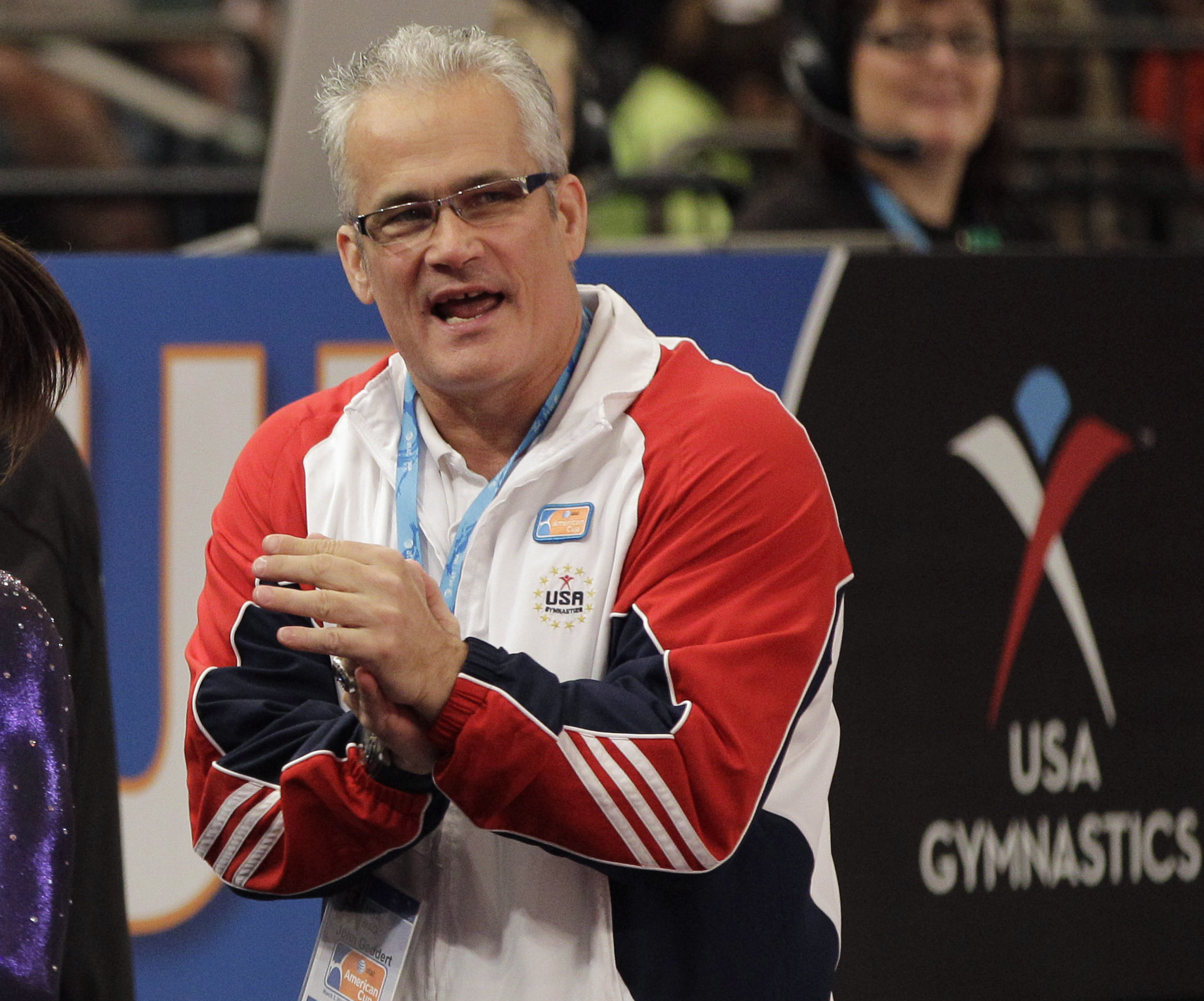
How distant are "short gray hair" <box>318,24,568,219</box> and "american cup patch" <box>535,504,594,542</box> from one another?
0.38 m

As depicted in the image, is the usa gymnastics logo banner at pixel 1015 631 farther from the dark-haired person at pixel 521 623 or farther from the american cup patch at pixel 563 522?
the american cup patch at pixel 563 522

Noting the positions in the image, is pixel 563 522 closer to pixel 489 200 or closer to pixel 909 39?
pixel 489 200

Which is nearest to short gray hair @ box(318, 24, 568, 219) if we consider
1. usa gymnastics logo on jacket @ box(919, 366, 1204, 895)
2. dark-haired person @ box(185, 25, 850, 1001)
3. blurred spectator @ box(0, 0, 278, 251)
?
dark-haired person @ box(185, 25, 850, 1001)

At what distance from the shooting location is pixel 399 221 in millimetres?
1870

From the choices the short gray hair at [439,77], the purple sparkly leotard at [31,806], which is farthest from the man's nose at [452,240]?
the purple sparkly leotard at [31,806]

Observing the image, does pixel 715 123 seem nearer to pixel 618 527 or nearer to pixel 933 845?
pixel 933 845

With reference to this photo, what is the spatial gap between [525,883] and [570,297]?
0.66 m

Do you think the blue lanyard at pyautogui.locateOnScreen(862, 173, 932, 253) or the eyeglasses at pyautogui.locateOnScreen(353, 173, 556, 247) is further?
the blue lanyard at pyautogui.locateOnScreen(862, 173, 932, 253)

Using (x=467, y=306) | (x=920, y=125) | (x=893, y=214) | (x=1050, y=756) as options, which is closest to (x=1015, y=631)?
(x=1050, y=756)

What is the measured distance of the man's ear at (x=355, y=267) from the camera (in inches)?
79.0

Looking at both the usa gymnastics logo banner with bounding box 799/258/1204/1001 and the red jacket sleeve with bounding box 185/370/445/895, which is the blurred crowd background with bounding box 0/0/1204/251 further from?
the red jacket sleeve with bounding box 185/370/445/895

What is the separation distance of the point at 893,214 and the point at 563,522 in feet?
6.28

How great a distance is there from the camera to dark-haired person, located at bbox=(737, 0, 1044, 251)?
357 cm

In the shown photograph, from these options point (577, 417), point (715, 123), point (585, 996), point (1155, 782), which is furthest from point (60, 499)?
point (715, 123)
